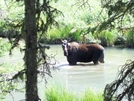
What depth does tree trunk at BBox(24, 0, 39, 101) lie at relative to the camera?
10.8 ft

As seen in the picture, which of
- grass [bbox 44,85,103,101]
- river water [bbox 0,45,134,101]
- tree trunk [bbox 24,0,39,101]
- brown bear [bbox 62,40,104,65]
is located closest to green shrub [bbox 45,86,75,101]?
grass [bbox 44,85,103,101]

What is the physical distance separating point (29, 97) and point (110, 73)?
12.0 metres

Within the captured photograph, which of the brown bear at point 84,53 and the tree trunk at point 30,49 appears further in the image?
the brown bear at point 84,53

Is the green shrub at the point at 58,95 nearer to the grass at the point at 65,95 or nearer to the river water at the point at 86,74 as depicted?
the grass at the point at 65,95

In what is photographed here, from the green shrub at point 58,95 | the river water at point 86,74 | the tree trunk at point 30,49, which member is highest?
the tree trunk at point 30,49

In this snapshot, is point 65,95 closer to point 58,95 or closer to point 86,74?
point 58,95

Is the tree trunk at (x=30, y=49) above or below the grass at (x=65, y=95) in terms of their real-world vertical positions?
above

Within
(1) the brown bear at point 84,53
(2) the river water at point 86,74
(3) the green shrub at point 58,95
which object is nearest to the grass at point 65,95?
(3) the green shrub at point 58,95

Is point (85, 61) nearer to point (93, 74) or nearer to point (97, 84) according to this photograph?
point (93, 74)

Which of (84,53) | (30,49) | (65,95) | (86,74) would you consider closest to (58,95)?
(65,95)

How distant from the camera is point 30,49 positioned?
3285 mm

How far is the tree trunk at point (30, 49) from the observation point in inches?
129

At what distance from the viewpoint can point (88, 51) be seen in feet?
57.8

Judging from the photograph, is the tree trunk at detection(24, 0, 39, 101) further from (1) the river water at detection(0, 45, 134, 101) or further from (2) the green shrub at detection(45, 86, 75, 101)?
(1) the river water at detection(0, 45, 134, 101)
